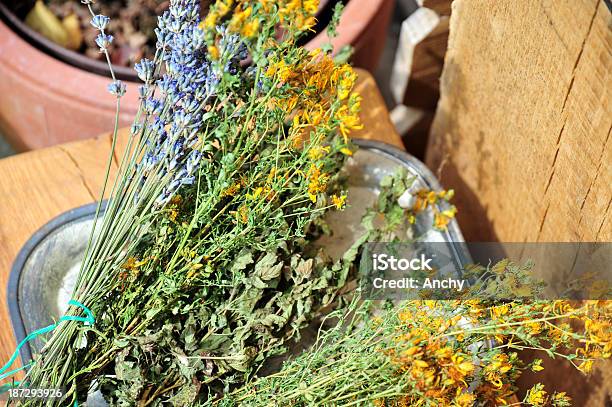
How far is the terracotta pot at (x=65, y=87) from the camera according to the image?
1.25m

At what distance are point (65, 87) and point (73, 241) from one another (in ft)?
1.27

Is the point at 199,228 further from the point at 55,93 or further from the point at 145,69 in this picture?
the point at 55,93

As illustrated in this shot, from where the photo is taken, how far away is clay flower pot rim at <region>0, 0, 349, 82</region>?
1.28 metres

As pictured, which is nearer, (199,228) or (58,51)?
(199,228)

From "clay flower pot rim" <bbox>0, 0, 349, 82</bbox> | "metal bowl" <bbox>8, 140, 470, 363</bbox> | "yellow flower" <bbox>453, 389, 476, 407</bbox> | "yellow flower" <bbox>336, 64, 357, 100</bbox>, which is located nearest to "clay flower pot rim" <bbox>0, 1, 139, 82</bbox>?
"clay flower pot rim" <bbox>0, 0, 349, 82</bbox>

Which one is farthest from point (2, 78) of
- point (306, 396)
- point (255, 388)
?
point (306, 396)

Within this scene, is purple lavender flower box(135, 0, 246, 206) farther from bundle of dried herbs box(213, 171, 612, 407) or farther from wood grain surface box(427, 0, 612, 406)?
wood grain surface box(427, 0, 612, 406)

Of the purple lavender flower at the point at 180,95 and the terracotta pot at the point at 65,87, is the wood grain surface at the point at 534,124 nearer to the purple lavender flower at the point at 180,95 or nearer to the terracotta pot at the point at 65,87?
the terracotta pot at the point at 65,87

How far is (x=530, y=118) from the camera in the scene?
963 millimetres

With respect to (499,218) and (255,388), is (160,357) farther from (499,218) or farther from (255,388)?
(499,218)

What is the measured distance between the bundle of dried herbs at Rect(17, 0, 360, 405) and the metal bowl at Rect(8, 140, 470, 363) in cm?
16

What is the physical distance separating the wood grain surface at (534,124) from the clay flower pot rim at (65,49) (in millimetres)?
381

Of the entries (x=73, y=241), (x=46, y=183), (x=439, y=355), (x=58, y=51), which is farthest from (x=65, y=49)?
(x=439, y=355)

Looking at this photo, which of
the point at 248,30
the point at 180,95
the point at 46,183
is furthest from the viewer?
the point at 46,183
